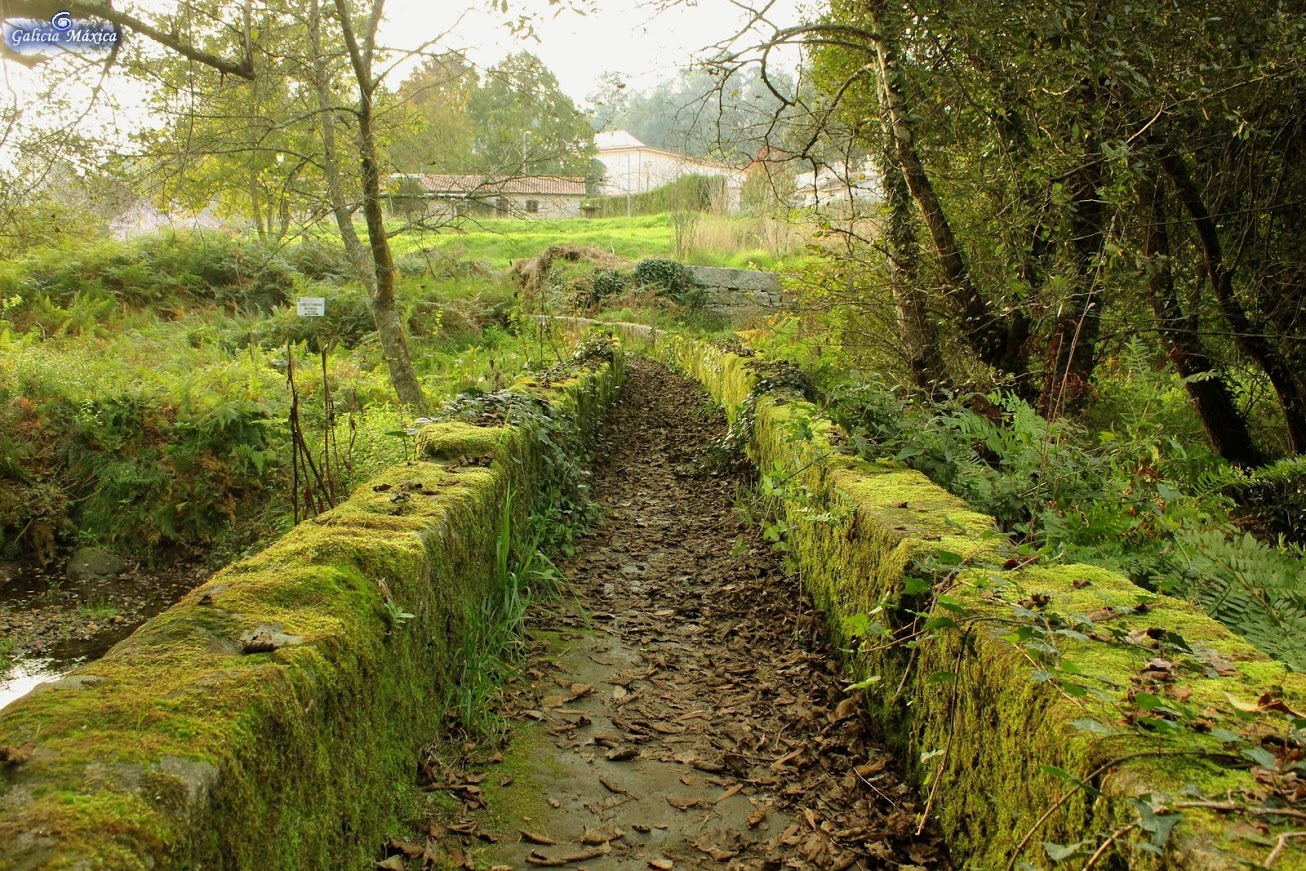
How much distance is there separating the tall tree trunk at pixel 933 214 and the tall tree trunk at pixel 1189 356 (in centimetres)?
103

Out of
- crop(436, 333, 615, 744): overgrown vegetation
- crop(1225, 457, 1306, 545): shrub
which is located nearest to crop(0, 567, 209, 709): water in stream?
crop(436, 333, 615, 744): overgrown vegetation

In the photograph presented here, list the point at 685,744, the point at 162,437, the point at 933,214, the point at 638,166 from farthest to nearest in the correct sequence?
the point at 638,166, the point at 162,437, the point at 933,214, the point at 685,744

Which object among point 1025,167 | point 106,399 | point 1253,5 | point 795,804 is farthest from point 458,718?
point 106,399

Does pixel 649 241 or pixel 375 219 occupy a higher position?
pixel 649 241

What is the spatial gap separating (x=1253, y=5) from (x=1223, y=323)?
2158 mm

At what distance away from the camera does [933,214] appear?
5.80 meters

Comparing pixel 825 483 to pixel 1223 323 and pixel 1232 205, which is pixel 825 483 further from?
pixel 1232 205

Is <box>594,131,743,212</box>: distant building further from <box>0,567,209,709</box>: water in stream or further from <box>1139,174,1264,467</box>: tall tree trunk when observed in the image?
<box>0,567,209,709</box>: water in stream

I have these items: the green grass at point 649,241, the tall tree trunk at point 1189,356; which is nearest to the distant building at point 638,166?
the green grass at point 649,241

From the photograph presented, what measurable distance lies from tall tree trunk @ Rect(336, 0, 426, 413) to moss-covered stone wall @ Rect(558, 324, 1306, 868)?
621 centimetres

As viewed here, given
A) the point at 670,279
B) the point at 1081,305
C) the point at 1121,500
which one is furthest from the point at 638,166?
the point at 1121,500

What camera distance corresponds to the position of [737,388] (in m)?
8.40

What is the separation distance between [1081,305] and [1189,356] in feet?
4.92

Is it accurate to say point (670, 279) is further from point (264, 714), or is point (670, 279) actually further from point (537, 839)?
point (264, 714)
